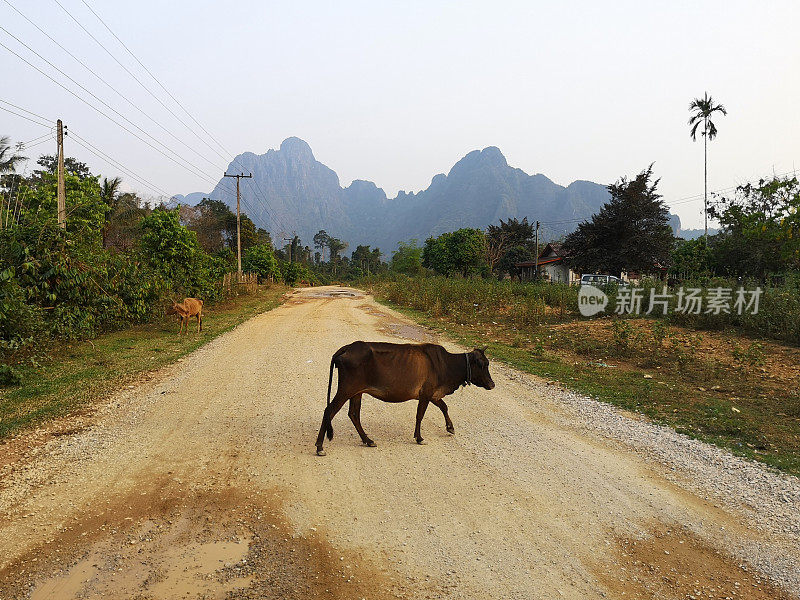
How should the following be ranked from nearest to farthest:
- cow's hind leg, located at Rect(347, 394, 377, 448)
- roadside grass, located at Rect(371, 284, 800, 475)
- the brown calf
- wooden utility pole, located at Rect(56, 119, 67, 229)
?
cow's hind leg, located at Rect(347, 394, 377, 448) < roadside grass, located at Rect(371, 284, 800, 475) < wooden utility pole, located at Rect(56, 119, 67, 229) < the brown calf

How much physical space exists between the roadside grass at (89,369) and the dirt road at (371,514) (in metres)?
0.68

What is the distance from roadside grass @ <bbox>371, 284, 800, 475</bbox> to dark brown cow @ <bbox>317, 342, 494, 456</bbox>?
3.14 metres

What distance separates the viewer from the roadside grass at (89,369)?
6488 mm

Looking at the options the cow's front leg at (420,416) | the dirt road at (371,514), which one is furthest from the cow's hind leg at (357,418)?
the cow's front leg at (420,416)

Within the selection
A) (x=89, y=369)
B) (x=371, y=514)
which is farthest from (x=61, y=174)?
(x=371, y=514)

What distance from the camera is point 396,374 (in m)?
5.30

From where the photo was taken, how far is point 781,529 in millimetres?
3932

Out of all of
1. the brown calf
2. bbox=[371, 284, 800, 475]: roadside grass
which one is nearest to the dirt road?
bbox=[371, 284, 800, 475]: roadside grass

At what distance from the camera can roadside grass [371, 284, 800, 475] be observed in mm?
6238
